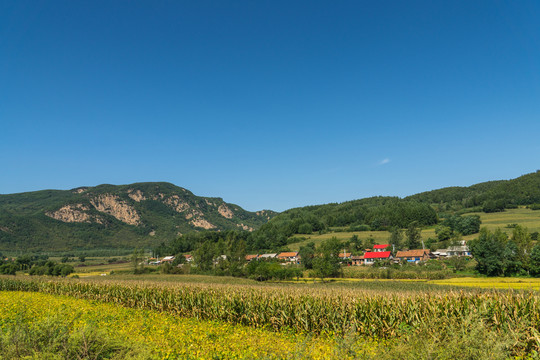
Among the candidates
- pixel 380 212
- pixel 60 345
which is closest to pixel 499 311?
pixel 60 345

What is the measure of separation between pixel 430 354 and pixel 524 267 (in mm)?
63140

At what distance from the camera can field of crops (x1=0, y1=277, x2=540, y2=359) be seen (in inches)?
293

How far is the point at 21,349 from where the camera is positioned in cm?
595

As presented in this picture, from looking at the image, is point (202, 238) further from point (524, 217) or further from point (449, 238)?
point (524, 217)

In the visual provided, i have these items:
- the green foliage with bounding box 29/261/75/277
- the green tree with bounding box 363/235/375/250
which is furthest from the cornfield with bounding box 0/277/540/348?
the green tree with bounding box 363/235/375/250

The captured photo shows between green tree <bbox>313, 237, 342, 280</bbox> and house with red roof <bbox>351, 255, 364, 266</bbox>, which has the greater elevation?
green tree <bbox>313, 237, 342, 280</bbox>

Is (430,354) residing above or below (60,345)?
below

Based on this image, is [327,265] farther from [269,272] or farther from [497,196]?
[497,196]

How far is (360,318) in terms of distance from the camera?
14.6 meters

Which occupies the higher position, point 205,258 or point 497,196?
point 497,196

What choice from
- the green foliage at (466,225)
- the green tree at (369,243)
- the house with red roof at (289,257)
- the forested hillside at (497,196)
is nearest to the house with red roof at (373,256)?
the green tree at (369,243)

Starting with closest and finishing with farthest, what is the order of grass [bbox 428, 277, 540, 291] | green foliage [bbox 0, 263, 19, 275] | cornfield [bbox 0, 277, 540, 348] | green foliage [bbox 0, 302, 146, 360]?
green foliage [bbox 0, 302, 146, 360] → cornfield [bbox 0, 277, 540, 348] → grass [bbox 428, 277, 540, 291] → green foliage [bbox 0, 263, 19, 275]

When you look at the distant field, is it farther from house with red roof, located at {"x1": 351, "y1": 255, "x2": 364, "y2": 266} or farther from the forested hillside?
house with red roof, located at {"x1": 351, "y1": 255, "x2": 364, "y2": 266}

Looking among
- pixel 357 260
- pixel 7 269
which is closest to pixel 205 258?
pixel 357 260
